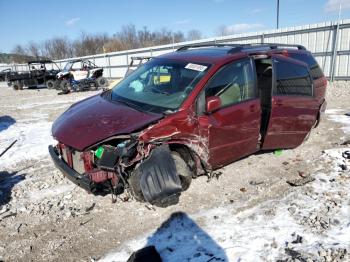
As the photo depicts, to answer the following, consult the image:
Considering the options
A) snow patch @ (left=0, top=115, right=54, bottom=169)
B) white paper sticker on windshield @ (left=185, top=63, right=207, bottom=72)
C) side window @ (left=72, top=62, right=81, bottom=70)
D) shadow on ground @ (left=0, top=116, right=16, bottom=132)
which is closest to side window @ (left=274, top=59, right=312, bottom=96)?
white paper sticker on windshield @ (left=185, top=63, right=207, bottom=72)

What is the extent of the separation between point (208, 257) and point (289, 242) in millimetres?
875

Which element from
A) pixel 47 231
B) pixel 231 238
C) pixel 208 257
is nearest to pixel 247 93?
pixel 231 238

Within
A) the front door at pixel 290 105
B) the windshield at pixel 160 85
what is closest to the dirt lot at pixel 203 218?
the front door at pixel 290 105

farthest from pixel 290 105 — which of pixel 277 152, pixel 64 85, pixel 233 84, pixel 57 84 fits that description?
pixel 57 84

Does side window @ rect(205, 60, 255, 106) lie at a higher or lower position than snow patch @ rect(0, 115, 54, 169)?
higher

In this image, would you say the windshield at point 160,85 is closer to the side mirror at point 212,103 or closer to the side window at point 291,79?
the side mirror at point 212,103

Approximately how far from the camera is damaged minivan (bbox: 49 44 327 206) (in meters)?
3.70

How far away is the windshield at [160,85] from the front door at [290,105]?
1463mm

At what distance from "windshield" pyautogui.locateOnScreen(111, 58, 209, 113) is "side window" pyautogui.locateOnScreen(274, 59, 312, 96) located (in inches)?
57.9

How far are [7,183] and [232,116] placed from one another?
3643 millimetres

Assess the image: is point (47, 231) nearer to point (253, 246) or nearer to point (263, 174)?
point (253, 246)

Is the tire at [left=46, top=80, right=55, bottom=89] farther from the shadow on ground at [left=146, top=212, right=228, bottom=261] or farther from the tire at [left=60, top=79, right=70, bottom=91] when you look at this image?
the shadow on ground at [left=146, top=212, right=228, bottom=261]

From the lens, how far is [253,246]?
322cm

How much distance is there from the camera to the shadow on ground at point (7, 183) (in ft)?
14.8
